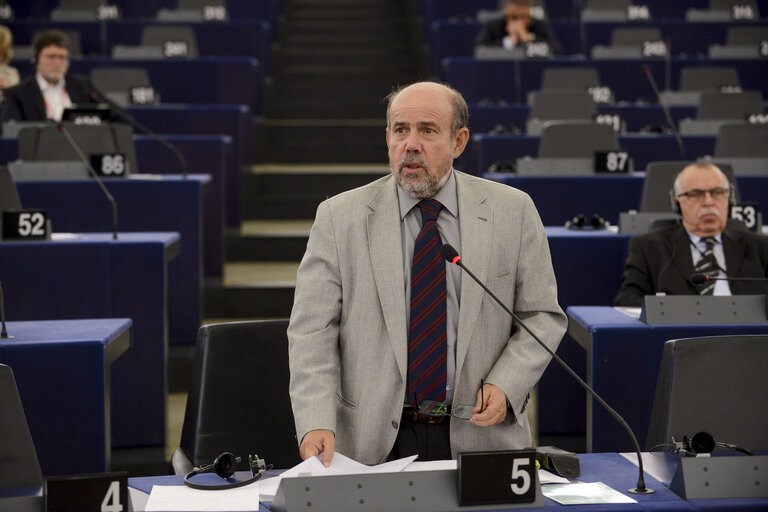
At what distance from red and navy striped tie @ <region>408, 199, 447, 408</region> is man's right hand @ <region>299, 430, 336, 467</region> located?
18cm

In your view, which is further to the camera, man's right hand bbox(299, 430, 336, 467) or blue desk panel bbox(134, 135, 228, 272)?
blue desk panel bbox(134, 135, 228, 272)

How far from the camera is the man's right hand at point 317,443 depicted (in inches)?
72.8

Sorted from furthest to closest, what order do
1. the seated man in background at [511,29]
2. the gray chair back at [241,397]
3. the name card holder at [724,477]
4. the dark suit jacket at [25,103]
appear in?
the seated man in background at [511,29] < the dark suit jacket at [25,103] < the gray chair back at [241,397] < the name card holder at [724,477]

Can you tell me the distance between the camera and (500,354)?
2014 millimetres

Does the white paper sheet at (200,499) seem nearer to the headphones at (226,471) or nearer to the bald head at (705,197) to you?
the headphones at (226,471)

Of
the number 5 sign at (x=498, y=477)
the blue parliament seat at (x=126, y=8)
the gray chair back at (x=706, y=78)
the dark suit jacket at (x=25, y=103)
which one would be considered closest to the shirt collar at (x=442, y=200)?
the number 5 sign at (x=498, y=477)

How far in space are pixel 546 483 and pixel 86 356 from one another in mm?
1388

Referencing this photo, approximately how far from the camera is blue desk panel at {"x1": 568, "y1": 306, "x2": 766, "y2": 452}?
9.39 ft

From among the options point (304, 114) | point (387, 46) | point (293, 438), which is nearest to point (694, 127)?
point (304, 114)

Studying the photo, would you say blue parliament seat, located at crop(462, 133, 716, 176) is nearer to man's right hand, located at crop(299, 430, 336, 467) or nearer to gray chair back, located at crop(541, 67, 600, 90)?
gray chair back, located at crop(541, 67, 600, 90)

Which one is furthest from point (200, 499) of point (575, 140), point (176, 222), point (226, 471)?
point (575, 140)

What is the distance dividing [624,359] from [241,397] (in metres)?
1.08

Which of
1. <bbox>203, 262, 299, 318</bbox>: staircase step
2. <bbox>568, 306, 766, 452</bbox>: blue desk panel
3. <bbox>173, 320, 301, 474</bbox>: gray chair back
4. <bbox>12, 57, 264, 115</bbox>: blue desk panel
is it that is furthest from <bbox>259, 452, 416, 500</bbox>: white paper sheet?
<bbox>12, 57, 264, 115</bbox>: blue desk panel

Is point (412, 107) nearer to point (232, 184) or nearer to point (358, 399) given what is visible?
point (358, 399)
